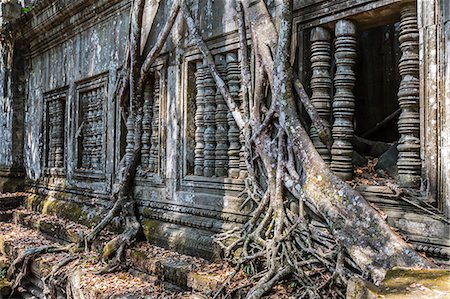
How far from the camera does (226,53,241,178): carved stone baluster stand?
427cm

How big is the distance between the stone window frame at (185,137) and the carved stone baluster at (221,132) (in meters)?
0.12

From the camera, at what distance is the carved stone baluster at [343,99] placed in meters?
3.34

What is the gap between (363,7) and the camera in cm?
315

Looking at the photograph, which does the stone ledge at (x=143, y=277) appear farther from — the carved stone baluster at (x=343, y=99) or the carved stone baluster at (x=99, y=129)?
the carved stone baluster at (x=99, y=129)

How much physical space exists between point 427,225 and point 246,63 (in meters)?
2.15

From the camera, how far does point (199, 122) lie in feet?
15.4

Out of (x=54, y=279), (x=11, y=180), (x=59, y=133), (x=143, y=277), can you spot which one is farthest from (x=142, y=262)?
(x=11, y=180)

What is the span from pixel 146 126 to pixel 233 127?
173 centimetres

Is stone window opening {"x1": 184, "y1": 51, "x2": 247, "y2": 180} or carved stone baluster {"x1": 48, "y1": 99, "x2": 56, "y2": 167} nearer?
stone window opening {"x1": 184, "y1": 51, "x2": 247, "y2": 180}

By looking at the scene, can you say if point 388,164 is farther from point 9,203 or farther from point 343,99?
point 9,203

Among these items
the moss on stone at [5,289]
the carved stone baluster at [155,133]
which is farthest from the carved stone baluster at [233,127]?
the moss on stone at [5,289]

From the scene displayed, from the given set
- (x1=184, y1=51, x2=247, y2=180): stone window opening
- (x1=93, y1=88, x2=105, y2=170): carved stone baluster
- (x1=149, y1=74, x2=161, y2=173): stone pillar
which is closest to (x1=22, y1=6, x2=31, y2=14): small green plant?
(x1=93, y1=88, x2=105, y2=170): carved stone baluster

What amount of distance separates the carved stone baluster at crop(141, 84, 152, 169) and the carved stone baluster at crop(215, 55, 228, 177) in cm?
146

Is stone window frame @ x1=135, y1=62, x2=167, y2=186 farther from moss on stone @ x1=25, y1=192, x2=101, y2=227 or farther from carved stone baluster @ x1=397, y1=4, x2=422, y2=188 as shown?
carved stone baluster @ x1=397, y1=4, x2=422, y2=188
